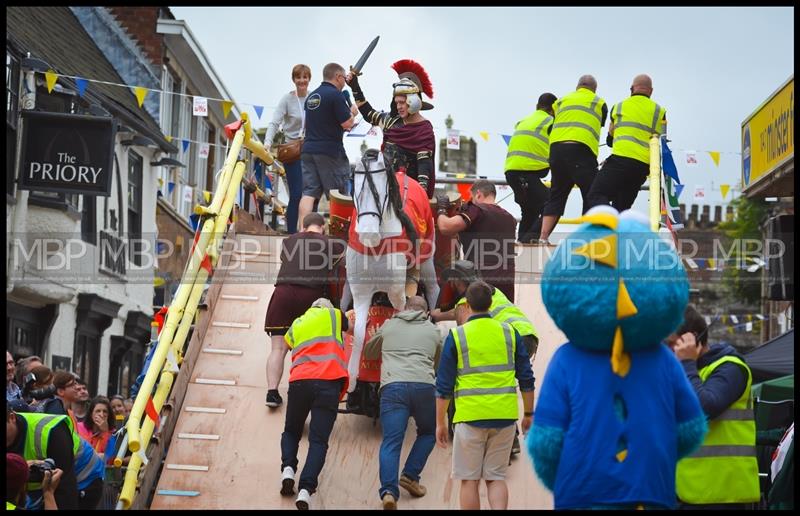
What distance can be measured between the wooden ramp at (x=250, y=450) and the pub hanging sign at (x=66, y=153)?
Answer: 19.9 ft

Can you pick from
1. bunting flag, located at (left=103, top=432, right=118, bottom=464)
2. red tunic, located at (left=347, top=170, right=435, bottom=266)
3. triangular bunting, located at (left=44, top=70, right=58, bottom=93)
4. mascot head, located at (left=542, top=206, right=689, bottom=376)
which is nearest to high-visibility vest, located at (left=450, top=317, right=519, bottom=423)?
red tunic, located at (left=347, top=170, right=435, bottom=266)

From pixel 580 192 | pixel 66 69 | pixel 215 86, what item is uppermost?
pixel 215 86

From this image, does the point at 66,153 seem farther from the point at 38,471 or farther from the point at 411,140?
the point at 38,471

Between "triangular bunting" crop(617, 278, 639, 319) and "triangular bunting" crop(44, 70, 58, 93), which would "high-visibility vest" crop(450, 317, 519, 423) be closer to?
"triangular bunting" crop(617, 278, 639, 319)

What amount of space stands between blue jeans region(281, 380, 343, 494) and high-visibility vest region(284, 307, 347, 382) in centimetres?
7

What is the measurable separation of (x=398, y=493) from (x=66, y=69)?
1412cm

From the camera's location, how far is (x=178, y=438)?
413 inches

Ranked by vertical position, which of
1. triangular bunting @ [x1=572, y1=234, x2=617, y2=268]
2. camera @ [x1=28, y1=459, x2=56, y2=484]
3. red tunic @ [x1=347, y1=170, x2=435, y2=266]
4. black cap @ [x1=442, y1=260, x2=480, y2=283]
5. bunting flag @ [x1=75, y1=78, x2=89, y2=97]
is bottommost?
camera @ [x1=28, y1=459, x2=56, y2=484]

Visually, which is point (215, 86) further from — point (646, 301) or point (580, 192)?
point (646, 301)

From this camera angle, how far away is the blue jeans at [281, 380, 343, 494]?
9.50 metres

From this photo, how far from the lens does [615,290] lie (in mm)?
Result: 6297

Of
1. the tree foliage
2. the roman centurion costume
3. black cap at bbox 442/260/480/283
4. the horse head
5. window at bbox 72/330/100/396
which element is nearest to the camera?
the horse head

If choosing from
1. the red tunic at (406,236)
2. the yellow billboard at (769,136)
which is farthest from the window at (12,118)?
the yellow billboard at (769,136)

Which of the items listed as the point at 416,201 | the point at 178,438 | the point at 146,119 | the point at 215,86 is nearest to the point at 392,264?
the point at 416,201
